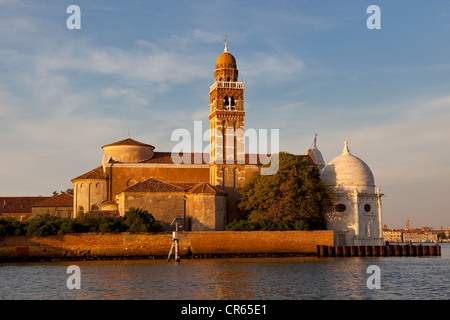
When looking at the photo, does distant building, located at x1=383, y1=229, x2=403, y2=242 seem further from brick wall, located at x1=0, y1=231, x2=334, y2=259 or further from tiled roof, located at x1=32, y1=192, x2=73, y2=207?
brick wall, located at x1=0, y1=231, x2=334, y2=259

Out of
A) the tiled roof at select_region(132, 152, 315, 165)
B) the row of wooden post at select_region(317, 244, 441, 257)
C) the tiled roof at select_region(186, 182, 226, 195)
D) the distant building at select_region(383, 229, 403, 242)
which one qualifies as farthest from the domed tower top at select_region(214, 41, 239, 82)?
Result: the distant building at select_region(383, 229, 403, 242)

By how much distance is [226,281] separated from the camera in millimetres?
27922

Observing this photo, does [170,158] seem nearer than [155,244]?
No

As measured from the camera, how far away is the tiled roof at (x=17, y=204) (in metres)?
64.9

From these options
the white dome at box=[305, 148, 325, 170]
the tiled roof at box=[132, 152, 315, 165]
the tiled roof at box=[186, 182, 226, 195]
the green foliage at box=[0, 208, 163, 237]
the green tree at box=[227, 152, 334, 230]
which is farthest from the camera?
the white dome at box=[305, 148, 325, 170]

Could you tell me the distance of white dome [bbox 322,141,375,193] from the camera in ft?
179

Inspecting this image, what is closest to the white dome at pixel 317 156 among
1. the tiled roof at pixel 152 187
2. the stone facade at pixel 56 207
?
the tiled roof at pixel 152 187

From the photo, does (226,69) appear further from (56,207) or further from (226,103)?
(56,207)

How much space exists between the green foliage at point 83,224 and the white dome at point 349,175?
58.0ft

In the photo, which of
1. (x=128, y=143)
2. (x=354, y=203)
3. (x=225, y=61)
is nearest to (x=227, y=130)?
(x=225, y=61)

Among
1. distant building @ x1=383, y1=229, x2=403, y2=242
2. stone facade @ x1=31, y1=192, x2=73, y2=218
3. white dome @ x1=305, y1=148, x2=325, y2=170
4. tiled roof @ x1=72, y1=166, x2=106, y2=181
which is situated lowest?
distant building @ x1=383, y1=229, x2=403, y2=242

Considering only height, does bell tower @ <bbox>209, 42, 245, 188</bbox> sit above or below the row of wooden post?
above

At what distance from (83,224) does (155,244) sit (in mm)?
5444
